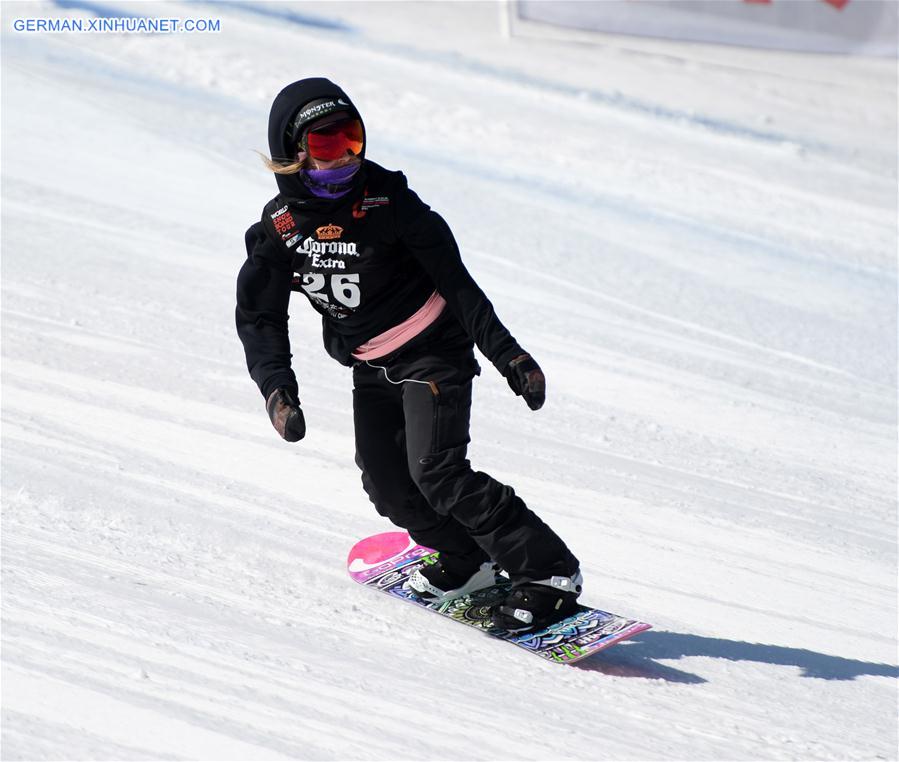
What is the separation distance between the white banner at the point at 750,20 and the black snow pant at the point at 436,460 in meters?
12.9

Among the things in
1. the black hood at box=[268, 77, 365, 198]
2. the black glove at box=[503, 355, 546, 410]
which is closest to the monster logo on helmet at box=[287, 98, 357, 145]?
the black hood at box=[268, 77, 365, 198]

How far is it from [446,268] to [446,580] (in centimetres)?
117

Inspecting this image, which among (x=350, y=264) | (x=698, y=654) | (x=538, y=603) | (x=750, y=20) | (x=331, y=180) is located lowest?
(x=698, y=654)

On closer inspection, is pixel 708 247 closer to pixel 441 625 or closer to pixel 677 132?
pixel 677 132

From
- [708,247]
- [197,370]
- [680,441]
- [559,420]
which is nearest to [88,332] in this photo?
[197,370]

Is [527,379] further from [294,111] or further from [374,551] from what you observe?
[374,551]

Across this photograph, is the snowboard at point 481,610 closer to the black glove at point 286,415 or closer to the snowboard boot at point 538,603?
the snowboard boot at point 538,603

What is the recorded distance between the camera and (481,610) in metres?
4.18

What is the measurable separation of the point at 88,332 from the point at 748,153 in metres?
9.12

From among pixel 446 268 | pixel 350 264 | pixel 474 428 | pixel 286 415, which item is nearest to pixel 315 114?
pixel 350 264

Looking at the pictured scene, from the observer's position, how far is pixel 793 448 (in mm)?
6914

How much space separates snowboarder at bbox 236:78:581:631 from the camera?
12.0ft

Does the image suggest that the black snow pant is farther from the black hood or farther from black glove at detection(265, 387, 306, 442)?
the black hood

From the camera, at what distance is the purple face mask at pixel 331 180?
11.9 ft
